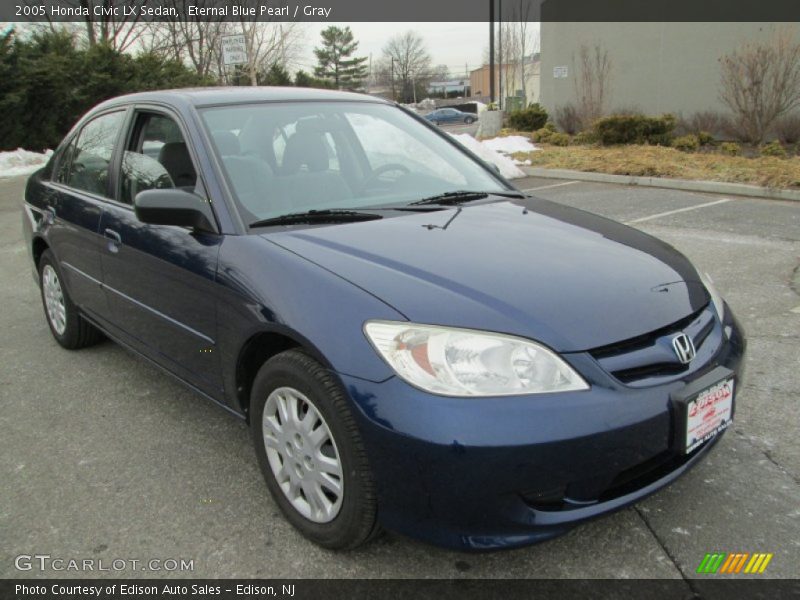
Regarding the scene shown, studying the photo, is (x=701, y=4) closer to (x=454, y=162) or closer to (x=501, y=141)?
(x=501, y=141)

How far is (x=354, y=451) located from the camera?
1989 millimetres

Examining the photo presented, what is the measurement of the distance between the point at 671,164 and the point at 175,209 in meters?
10.5

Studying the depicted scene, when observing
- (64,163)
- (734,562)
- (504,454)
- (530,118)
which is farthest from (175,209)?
(530,118)

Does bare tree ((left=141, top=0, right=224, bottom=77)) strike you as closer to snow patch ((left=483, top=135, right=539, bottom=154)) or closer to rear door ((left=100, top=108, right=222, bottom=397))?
snow patch ((left=483, top=135, right=539, bottom=154))

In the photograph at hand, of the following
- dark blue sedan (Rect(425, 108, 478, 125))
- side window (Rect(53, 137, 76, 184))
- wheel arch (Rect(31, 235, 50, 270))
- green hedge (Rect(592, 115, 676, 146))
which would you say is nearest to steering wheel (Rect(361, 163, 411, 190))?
side window (Rect(53, 137, 76, 184))

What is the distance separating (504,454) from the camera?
180cm

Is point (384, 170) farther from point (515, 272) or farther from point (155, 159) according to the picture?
point (515, 272)

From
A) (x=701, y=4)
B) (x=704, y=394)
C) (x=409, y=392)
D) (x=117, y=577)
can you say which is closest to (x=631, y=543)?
(x=704, y=394)

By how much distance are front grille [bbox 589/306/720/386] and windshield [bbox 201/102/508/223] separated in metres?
1.30

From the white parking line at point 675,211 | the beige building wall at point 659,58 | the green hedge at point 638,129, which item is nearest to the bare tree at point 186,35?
the beige building wall at point 659,58

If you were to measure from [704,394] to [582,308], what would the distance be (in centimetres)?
47

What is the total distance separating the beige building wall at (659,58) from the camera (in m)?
16.2

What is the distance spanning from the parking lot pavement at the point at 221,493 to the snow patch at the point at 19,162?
520 inches

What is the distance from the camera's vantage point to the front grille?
1959 mm
